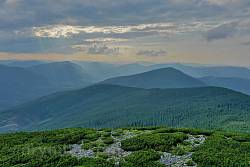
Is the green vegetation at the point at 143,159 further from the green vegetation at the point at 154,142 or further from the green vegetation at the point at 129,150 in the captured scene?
the green vegetation at the point at 154,142

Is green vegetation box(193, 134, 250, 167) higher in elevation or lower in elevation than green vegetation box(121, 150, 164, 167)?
higher

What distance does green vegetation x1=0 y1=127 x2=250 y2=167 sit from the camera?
2547 centimetres

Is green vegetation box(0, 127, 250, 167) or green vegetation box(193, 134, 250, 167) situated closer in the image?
green vegetation box(193, 134, 250, 167)

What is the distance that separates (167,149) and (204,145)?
10.3ft

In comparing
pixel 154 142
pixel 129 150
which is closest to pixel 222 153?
pixel 154 142

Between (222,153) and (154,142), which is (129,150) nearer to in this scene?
(154,142)

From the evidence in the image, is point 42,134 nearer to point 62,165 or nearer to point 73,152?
point 73,152

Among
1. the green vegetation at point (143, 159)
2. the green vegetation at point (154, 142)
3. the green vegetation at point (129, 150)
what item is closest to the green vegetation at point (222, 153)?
the green vegetation at point (129, 150)

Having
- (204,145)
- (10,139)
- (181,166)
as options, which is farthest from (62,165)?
(10,139)

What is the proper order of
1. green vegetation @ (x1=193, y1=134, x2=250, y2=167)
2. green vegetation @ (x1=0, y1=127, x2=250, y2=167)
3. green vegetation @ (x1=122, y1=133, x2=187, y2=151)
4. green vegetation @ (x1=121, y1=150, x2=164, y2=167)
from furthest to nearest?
1. green vegetation @ (x1=122, y1=133, x2=187, y2=151)
2. green vegetation @ (x1=0, y1=127, x2=250, y2=167)
3. green vegetation @ (x1=121, y1=150, x2=164, y2=167)
4. green vegetation @ (x1=193, y1=134, x2=250, y2=167)

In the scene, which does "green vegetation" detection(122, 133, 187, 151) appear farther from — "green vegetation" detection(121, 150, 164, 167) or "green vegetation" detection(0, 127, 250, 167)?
"green vegetation" detection(121, 150, 164, 167)

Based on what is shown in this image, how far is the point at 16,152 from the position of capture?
1241 inches

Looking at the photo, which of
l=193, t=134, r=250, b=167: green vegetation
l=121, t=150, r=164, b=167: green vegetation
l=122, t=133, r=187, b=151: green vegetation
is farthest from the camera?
l=122, t=133, r=187, b=151: green vegetation

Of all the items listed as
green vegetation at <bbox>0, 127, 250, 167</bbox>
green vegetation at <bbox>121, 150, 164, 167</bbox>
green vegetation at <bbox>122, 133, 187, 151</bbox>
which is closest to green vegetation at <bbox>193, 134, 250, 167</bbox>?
green vegetation at <bbox>0, 127, 250, 167</bbox>
